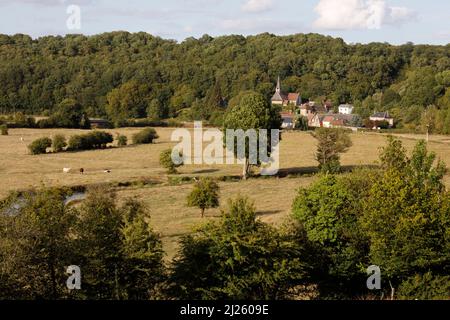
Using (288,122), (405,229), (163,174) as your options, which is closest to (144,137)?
(163,174)

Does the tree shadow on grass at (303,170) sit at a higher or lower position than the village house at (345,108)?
lower

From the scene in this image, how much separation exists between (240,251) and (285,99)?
11927cm

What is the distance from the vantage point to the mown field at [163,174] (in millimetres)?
37653

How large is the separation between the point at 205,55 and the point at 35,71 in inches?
1761

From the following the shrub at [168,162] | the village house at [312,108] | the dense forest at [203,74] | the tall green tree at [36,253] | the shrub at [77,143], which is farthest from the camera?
the village house at [312,108]

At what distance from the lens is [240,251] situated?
19.9 metres

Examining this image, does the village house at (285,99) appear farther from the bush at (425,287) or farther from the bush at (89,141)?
the bush at (425,287)

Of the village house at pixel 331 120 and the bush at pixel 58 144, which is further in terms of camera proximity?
the village house at pixel 331 120

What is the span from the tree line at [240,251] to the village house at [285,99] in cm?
11176

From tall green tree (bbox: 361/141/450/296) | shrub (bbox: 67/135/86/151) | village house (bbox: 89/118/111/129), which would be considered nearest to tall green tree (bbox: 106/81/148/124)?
village house (bbox: 89/118/111/129)

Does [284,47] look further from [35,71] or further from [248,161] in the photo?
[248,161]

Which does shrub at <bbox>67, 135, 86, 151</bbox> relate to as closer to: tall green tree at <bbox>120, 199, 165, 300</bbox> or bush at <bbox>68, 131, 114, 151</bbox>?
bush at <bbox>68, 131, 114, 151</bbox>

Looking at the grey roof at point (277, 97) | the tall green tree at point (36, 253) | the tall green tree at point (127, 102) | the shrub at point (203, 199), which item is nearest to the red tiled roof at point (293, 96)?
the grey roof at point (277, 97)
